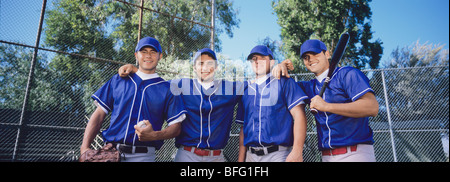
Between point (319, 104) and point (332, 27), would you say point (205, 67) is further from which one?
point (332, 27)

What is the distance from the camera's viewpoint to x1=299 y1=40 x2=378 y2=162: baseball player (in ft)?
5.95

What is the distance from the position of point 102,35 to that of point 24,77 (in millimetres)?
7697

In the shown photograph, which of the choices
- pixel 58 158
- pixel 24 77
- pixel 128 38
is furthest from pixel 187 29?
pixel 58 158

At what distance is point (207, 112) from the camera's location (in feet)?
7.25

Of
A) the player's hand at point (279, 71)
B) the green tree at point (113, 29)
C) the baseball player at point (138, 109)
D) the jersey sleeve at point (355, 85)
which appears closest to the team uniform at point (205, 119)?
the baseball player at point (138, 109)

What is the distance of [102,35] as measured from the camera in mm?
14422

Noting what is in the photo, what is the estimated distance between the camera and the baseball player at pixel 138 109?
80.0 inches

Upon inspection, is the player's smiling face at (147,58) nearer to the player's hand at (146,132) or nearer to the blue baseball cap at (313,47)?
the player's hand at (146,132)

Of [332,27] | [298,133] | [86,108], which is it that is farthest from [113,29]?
[298,133]

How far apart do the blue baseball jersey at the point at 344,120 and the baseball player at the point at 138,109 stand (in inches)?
44.9

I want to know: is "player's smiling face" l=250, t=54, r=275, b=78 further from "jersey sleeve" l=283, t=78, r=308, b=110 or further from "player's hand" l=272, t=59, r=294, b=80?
"jersey sleeve" l=283, t=78, r=308, b=110

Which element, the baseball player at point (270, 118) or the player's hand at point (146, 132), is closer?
the player's hand at point (146, 132)

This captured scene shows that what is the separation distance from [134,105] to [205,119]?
596 millimetres
